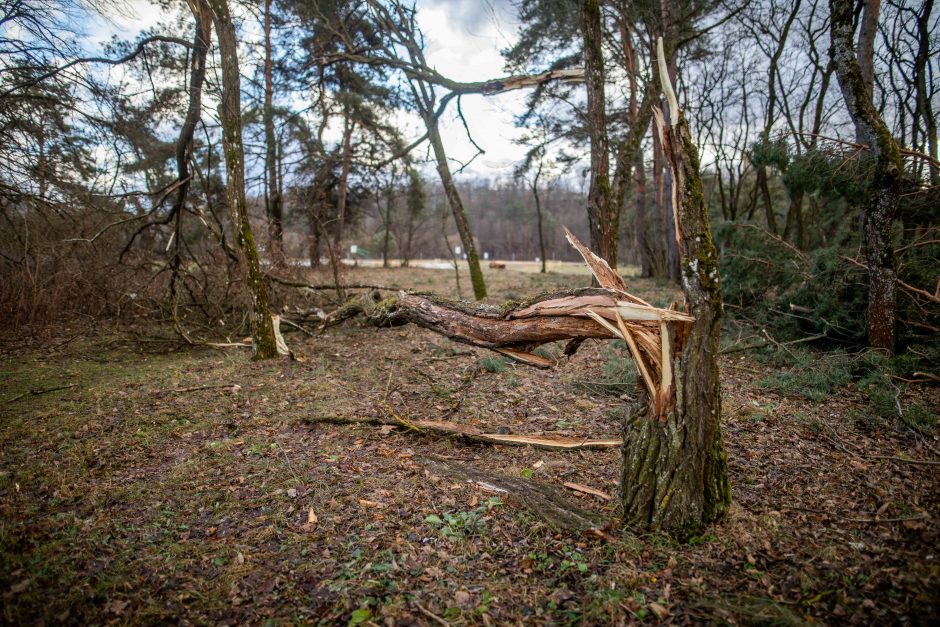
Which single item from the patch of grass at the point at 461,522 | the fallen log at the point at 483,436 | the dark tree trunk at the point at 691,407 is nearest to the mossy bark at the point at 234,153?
the fallen log at the point at 483,436

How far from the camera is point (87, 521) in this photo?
289 centimetres

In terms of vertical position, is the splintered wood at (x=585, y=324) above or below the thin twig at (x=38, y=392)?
above

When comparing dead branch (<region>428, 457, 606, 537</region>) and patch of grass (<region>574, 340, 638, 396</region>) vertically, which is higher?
patch of grass (<region>574, 340, 638, 396</region>)

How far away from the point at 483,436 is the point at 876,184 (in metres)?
5.41

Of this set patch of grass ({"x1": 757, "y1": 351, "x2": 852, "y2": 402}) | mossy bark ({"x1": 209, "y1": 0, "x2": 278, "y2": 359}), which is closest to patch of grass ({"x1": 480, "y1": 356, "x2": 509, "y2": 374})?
patch of grass ({"x1": 757, "y1": 351, "x2": 852, "y2": 402})

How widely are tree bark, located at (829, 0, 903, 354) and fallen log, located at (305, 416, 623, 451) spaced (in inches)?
153

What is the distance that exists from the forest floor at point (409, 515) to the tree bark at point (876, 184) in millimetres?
936

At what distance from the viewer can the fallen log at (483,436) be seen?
396 centimetres

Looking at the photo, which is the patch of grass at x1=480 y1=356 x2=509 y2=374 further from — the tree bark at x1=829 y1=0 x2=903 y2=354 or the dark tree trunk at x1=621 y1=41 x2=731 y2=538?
the tree bark at x1=829 y1=0 x2=903 y2=354

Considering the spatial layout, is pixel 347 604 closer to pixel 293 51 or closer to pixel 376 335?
pixel 376 335

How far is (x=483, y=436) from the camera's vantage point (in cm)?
414

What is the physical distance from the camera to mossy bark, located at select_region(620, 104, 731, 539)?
8.62 feet

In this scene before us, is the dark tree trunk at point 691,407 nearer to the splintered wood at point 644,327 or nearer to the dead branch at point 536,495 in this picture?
the splintered wood at point 644,327

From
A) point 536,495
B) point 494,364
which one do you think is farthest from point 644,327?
point 494,364
